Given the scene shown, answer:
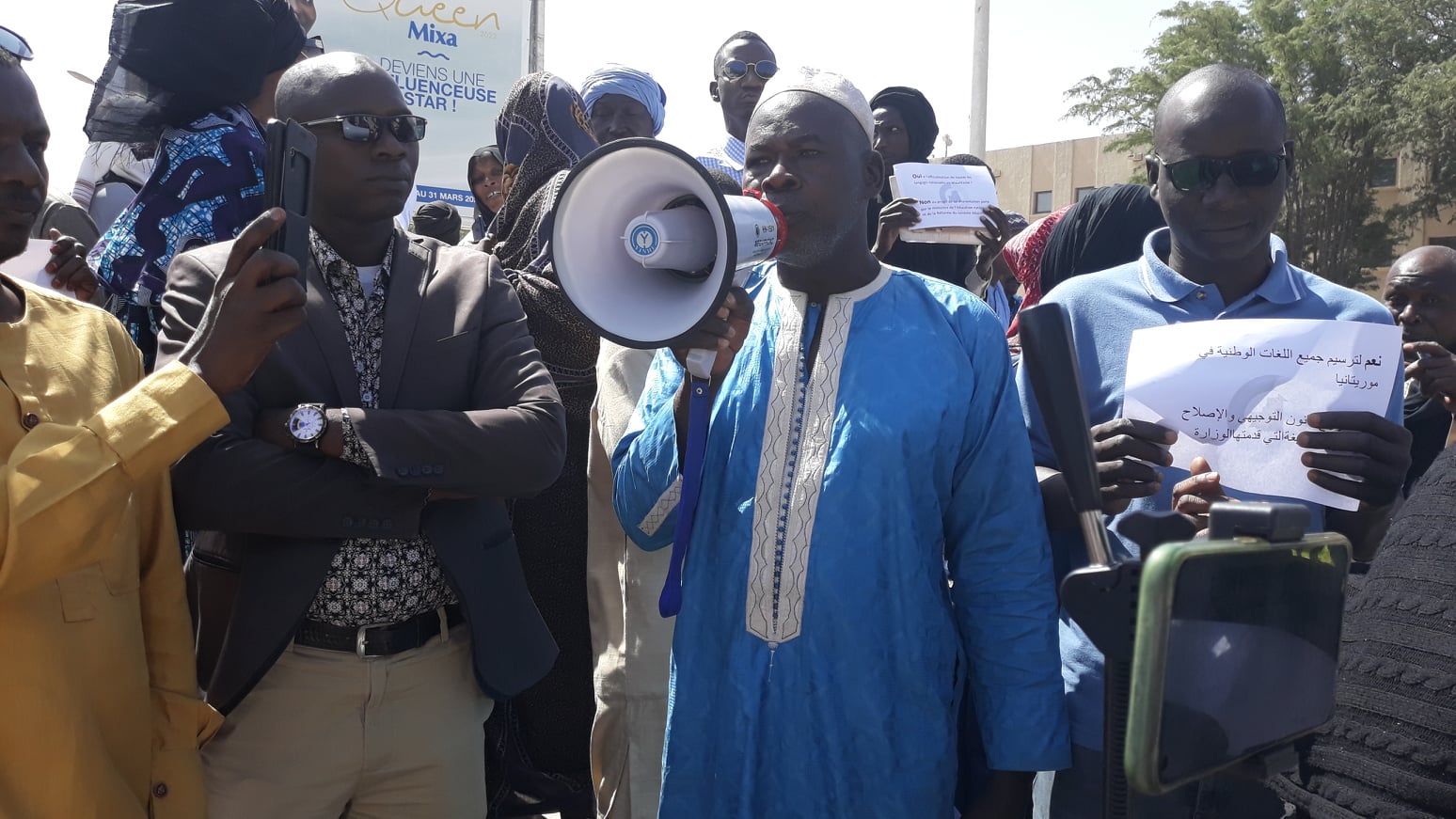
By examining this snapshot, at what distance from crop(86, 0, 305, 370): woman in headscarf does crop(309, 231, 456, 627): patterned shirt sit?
→ 1.58ft

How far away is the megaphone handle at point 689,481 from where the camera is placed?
2293 mm

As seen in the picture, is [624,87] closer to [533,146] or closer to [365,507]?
[533,146]

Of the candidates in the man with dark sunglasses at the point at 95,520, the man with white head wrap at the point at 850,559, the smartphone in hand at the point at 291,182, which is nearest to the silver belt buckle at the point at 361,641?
the man with dark sunglasses at the point at 95,520

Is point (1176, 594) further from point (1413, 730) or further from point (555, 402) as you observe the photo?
point (555, 402)

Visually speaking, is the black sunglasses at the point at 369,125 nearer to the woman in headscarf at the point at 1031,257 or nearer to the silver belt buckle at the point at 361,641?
the silver belt buckle at the point at 361,641

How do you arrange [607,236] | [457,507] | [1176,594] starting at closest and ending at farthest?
[1176,594], [607,236], [457,507]

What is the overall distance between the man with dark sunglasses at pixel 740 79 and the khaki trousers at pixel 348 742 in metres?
3.64

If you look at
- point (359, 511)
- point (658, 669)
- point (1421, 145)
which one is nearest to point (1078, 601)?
point (359, 511)

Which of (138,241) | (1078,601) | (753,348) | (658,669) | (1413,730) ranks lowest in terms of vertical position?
(658,669)

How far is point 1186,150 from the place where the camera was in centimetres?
238

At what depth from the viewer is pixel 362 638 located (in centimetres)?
266

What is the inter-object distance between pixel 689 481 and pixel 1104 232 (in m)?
2.03

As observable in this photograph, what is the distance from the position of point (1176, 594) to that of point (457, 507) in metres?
1.92

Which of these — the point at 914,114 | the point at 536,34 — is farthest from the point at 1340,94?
the point at 914,114
